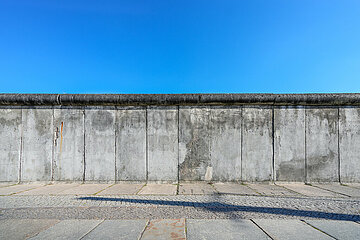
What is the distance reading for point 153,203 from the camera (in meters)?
3.31

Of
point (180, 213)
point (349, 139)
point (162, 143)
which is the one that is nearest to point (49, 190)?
point (162, 143)

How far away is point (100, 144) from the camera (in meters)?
5.06

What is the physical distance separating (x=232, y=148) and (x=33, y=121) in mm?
5763

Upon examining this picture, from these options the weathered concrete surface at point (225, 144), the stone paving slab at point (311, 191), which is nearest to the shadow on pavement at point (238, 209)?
the stone paving slab at point (311, 191)

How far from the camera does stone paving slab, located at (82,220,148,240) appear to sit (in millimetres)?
2153

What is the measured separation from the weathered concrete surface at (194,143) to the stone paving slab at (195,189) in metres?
0.27

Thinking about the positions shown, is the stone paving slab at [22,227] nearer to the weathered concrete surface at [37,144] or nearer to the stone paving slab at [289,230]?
the weathered concrete surface at [37,144]

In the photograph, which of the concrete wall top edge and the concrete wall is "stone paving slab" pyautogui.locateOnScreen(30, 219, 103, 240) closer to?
the concrete wall

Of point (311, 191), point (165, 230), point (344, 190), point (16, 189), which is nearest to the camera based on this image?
point (165, 230)

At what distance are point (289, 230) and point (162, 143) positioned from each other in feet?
11.3

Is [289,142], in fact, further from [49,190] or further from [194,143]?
[49,190]

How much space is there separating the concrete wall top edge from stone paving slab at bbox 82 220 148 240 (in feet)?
10.4

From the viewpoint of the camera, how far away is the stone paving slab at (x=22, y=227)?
2.20m

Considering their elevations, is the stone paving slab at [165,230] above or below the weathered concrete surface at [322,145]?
below
